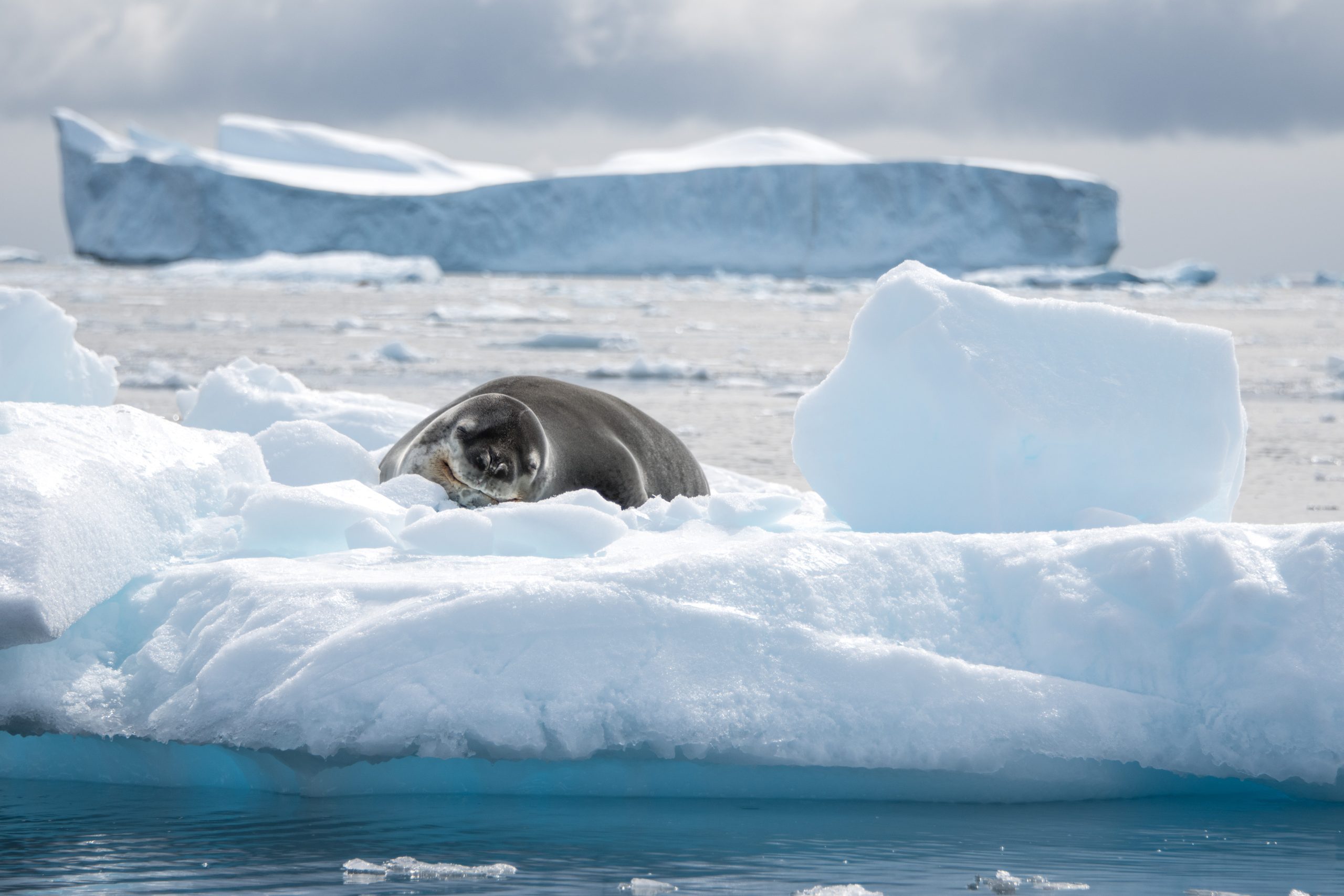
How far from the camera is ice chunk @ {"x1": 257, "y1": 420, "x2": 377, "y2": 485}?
3.75m

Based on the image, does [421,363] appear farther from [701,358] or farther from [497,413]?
[497,413]

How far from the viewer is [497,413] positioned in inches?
138

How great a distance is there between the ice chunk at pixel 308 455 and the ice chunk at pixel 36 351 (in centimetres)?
114

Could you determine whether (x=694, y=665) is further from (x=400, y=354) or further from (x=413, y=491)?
(x=400, y=354)

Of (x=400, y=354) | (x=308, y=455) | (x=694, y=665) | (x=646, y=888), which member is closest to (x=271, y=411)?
(x=308, y=455)

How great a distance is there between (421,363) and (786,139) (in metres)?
33.0

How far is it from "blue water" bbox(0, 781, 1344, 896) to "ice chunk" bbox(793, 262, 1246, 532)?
106cm

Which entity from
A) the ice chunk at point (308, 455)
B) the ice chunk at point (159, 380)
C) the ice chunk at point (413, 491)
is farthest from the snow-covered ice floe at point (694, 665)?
the ice chunk at point (159, 380)

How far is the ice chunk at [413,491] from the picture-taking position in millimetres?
3320

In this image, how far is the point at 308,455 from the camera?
3.78 metres

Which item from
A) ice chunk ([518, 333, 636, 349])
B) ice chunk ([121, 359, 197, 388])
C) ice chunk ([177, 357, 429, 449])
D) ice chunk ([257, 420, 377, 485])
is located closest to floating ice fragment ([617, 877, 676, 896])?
ice chunk ([257, 420, 377, 485])

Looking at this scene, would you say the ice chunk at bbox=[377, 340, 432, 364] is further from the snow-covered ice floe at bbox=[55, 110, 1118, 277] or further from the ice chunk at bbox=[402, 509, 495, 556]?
the snow-covered ice floe at bbox=[55, 110, 1118, 277]

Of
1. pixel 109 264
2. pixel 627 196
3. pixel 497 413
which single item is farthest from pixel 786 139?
pixel 497 413

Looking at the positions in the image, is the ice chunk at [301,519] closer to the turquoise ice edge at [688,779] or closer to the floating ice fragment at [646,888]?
the turquoise ice edge at [688,779]
